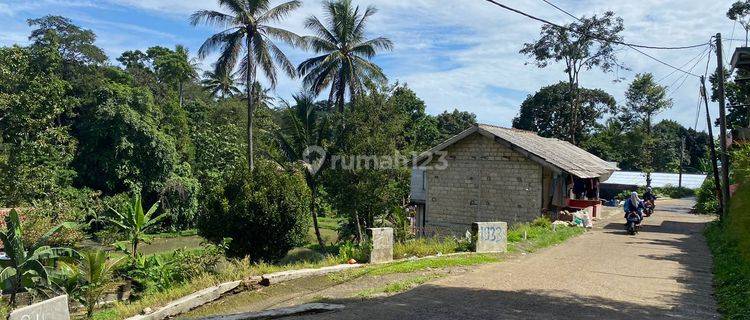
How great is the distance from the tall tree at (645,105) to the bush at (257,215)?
4512cm

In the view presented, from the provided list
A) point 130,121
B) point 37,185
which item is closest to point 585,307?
point 37,185

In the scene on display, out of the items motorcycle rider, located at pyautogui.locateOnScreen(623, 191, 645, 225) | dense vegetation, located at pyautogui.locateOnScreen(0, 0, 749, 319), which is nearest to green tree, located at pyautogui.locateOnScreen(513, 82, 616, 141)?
dense vegetation, located at pyautogui.locateOnScreen(0, 0, 749, 319)

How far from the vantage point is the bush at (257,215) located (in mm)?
16188

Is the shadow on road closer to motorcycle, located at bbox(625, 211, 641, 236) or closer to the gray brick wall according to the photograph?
motorcycle, located at bbox(625, 211, 641, 236)

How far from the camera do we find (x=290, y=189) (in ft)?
54.7

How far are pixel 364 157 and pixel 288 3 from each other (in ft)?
36.3

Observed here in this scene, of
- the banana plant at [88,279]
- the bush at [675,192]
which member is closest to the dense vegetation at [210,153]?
the banana plant at [88,279]

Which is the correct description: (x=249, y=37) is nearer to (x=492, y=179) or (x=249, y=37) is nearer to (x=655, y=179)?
(x=492, y=179)

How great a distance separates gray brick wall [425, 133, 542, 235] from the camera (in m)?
19.7

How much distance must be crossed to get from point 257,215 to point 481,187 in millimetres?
8638

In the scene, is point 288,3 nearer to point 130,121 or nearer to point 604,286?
point 130,121

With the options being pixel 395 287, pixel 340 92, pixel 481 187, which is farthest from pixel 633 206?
pixel 340 92

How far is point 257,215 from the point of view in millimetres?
16203

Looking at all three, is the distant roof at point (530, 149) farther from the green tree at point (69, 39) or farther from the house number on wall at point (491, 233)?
the green tree at point (69, 39)
